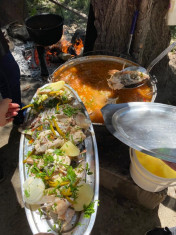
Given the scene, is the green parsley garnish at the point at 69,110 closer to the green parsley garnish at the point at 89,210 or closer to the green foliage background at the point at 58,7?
the green parsley garnish at the point at 89,210

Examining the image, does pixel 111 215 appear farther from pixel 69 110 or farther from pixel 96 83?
pixel 96 83

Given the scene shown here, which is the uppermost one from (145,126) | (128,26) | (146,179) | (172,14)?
(172,14)

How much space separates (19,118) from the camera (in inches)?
149

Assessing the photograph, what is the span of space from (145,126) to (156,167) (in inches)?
22.3

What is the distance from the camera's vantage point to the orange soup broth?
2.89 meters

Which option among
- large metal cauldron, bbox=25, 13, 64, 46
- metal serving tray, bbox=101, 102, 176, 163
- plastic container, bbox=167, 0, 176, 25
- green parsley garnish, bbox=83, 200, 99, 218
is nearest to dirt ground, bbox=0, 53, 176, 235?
green parsley garnish, bbox=83, 200, 99, 218

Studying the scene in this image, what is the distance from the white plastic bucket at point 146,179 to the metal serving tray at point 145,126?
0.45m

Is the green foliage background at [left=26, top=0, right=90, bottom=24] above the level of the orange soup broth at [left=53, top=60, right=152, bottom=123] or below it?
above

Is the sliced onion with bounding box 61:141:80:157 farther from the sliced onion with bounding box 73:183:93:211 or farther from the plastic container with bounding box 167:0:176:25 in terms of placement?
the plastic container with bounding box 167:0:176:25

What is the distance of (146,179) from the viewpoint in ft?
7.38

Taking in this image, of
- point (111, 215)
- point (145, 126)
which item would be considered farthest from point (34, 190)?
point (111, 215)

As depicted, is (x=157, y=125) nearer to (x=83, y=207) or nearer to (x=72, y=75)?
(x=83, y=207)

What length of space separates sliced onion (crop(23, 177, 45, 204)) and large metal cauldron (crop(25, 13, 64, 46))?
2.63 metres

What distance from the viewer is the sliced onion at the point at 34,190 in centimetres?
174
